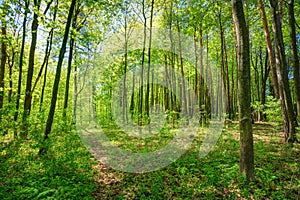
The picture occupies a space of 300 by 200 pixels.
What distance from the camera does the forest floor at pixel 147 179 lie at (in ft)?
13.4

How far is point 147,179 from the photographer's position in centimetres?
541

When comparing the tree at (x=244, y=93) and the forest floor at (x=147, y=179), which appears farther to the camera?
the tree at (x=244, y=93)

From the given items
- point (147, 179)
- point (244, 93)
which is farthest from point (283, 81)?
point (147, 179)

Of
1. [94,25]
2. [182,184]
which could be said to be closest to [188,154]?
[182,184]

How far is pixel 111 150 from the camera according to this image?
8.76m

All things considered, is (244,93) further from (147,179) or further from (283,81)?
(283,81)

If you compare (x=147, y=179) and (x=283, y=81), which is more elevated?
(x=283, y=81)

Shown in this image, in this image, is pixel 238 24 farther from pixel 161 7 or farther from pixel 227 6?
pixel 161 7

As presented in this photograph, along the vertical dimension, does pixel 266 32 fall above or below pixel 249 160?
above

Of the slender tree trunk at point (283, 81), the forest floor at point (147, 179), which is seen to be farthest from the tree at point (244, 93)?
the slender tree trunk at point (283, 81)

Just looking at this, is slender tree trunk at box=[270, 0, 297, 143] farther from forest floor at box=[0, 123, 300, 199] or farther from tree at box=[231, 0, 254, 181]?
tree at box=[231, 0, 254, 181]

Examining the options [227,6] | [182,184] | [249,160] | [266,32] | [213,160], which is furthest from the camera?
[227,6]

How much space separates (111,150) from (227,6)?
12343mm

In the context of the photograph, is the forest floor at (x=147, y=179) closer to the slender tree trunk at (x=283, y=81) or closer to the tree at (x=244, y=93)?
the tree at (x=244, y=93)
